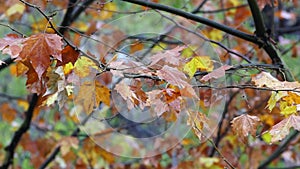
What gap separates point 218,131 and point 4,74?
183 cm

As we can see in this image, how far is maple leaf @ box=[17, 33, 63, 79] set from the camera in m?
0.87

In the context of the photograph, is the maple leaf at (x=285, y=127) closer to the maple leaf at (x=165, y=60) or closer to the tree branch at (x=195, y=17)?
the maple leaf at (x=165, y=60)

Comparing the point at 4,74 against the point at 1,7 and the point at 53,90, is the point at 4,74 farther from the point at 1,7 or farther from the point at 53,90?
the point at 53,90

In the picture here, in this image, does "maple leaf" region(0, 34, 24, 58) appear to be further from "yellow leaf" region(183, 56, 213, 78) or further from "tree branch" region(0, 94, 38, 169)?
"tree branch" region(0, 94, 38, 169)

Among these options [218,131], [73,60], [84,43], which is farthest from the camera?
[218,131]

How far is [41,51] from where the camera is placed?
87 cm

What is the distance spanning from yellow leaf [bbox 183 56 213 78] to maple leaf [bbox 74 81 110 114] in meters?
0.17

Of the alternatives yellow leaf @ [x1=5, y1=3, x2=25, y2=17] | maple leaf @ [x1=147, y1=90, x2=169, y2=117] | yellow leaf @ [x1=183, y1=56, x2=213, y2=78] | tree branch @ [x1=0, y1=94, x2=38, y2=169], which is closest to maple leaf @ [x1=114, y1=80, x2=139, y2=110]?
maple leaf @ [x1=147, y1=90, x2=169, y2=117]

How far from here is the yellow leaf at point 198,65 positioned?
103cm

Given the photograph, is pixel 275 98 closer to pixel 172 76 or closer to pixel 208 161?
pixel 172 76

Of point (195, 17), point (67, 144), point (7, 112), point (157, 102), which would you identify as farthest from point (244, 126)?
point (7, 112)

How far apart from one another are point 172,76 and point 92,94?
177 millimetres

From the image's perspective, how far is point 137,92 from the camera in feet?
3.17

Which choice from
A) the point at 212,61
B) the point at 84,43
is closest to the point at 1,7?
the point at 84,43
